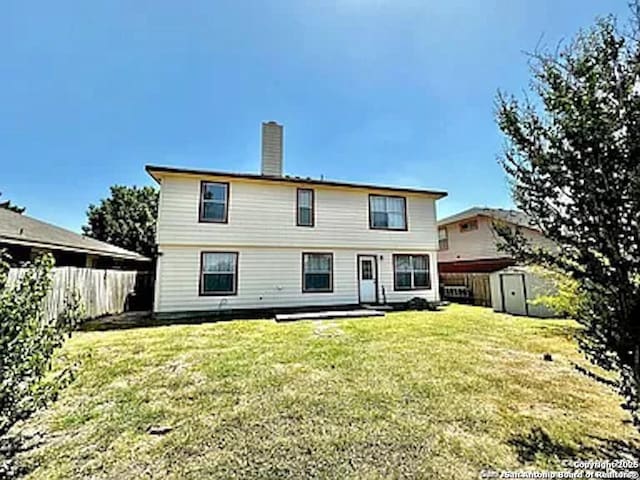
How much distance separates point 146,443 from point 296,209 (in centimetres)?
1098

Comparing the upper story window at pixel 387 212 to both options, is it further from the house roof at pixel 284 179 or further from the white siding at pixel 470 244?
the white siding at pixel 470 244

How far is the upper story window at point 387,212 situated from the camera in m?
14.7

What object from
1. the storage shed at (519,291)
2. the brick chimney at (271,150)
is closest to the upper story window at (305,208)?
the brick chimney at (271,150)

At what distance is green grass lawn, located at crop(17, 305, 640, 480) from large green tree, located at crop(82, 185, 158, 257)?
24.0m

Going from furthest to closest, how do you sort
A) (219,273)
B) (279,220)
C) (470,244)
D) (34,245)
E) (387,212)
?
(470,244)
(387,212)
(279,220)
(219,273)
(34,245)

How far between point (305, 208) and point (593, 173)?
37.5 feet

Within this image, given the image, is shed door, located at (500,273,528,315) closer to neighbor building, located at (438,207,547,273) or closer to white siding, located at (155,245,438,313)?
white siding, located at (155,245,438,313)

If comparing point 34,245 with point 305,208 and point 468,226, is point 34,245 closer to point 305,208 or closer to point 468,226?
point 305,208

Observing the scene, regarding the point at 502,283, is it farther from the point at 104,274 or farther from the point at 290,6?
the point at 104,274

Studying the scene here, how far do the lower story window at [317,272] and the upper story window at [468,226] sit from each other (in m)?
10.8

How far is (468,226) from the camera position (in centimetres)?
2055

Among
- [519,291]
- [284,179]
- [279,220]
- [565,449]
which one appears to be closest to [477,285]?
[519,291]

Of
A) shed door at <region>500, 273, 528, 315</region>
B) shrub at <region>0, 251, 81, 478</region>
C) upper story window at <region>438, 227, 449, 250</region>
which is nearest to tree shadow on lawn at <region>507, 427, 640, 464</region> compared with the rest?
shrub at <region>0, 251, 81, 478</region>

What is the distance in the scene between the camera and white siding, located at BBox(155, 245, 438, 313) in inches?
472
